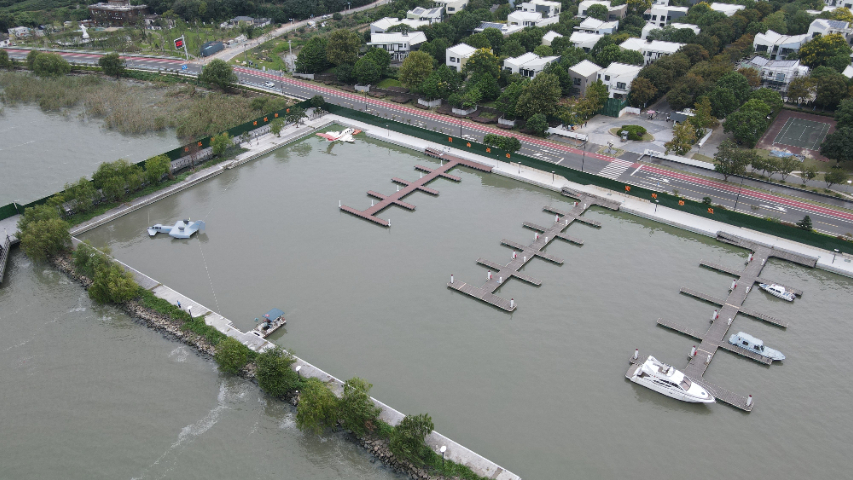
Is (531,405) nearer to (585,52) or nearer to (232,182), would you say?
(232,182)

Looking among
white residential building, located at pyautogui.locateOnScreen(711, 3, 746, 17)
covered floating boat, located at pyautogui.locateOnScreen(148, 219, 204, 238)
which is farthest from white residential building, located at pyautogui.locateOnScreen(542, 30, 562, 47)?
covered floating boat, located at pyautogui.locateOnScreen(148, 219, 204, 238)

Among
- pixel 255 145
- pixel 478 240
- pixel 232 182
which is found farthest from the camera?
pixel 255 145

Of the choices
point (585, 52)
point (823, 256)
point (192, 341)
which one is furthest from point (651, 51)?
point (192, 341)

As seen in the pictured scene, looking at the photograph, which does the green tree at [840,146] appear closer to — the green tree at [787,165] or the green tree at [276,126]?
the green tree at [787,165]

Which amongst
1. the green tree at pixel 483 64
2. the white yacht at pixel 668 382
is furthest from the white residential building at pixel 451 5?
the white yacht at pixel 668 382

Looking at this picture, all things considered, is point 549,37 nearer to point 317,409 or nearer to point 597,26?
point 597,26

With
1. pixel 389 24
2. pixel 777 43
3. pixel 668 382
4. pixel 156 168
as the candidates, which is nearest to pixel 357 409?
pixel 668 382

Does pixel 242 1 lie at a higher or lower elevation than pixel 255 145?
higher
